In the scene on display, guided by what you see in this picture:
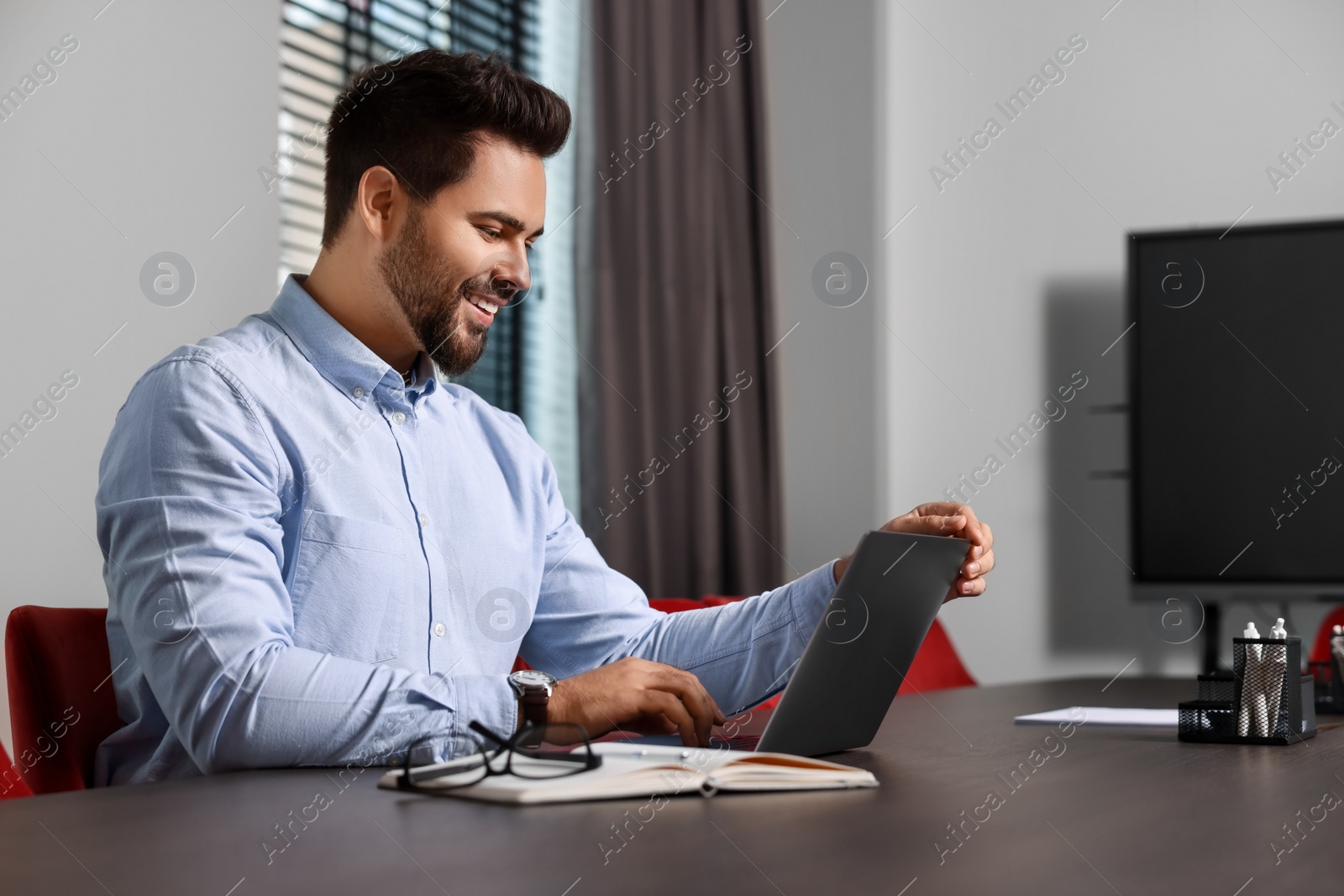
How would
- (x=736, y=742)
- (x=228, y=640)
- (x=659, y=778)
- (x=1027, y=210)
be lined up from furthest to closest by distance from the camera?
(x=1027, y=210), (x=736, y=742), (x=228, y=640), (x=659, y=778)

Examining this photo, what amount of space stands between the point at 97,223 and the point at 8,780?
1049 millimetres

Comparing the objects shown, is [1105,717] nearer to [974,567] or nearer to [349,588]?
[974,567]

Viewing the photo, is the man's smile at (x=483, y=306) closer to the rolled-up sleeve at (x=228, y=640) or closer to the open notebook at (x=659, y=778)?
the rolled-up sleeve at (x=228, y=640)

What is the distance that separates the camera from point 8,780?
117 centimetres

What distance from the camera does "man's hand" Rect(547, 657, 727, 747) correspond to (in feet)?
3.76

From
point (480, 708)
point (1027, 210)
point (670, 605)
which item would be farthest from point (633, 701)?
point (1027, 210)

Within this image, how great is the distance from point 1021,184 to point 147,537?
287 centimetres

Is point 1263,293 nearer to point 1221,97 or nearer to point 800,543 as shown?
point 1221,97

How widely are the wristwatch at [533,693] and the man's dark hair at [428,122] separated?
693 mm

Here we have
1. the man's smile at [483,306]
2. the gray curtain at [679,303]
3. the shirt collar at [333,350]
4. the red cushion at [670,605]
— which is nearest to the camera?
the shirt collar at [333,350]

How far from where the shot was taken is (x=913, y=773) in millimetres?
1034

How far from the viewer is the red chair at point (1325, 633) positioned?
282 cm

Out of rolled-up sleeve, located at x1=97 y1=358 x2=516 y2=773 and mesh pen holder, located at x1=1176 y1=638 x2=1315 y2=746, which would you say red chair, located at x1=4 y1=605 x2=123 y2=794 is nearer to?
rolled-up sleeve, located at x1=97 y1=358 x2=516 y2=773

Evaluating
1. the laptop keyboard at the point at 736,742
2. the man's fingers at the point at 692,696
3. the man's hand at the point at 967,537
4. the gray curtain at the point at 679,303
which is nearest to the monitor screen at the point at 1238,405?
the gray curtain at the point at 679,303
